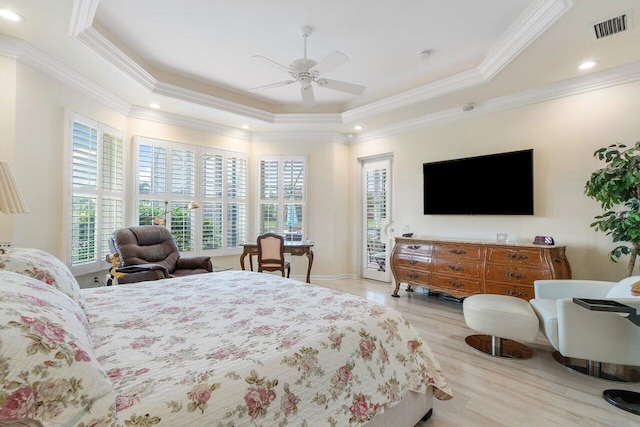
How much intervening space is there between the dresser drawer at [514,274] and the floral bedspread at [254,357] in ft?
7.34

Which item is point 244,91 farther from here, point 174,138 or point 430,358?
point 430,358

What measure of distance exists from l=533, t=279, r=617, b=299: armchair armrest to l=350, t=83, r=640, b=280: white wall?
79cm

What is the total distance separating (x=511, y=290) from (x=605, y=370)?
1.08m

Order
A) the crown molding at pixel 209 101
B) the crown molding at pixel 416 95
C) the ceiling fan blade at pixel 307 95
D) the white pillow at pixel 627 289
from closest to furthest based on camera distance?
the white pillow at pixel 627 289 → the ceiling fan blade at pixel 307 95 → the crown molding at pixel 416 95 → the crown molding at pixel 209 101

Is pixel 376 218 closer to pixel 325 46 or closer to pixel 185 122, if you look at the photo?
pixel 325 46

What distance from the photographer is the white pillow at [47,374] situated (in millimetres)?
727

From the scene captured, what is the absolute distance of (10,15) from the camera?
247 cm

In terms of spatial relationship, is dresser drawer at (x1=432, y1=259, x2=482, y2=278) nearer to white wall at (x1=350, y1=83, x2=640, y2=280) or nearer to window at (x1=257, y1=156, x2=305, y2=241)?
white wall at (x1=350, y1=83, x2=640, y2=280)

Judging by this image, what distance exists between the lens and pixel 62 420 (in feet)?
2.47

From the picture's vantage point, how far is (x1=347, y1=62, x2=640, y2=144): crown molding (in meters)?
3.26

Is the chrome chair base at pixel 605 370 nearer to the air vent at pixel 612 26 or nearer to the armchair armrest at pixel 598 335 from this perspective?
the armchair armrest at pixel 598 335

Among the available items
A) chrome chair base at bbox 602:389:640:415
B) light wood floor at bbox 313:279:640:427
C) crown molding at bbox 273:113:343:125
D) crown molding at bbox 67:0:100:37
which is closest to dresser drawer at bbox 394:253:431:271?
light wood floor at bbox 313:279:640:427

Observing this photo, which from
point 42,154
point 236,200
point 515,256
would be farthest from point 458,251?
point 42,154

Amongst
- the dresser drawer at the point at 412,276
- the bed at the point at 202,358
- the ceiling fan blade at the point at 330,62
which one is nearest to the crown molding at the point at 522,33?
the ceiling fan blade at the point at 330,62
